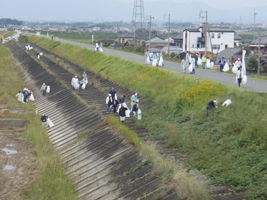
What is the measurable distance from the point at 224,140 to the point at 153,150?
279 centimetres

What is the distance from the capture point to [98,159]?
15680 mm

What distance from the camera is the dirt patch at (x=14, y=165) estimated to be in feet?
48.5

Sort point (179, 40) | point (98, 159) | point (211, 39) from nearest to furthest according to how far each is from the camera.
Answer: point (98, 159), point (211, 39), point (179, 40)

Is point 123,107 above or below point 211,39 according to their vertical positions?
below

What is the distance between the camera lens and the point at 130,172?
13.2 m

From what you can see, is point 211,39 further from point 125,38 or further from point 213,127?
point 213,127

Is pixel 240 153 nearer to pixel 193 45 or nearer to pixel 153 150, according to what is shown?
pixel 153 150

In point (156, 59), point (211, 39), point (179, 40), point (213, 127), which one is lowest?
point (213, 127)

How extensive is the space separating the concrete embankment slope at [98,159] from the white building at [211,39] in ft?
168

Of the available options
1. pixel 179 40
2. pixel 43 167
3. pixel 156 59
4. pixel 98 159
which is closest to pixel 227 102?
pixel 98 159

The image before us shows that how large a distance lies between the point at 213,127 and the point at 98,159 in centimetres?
520

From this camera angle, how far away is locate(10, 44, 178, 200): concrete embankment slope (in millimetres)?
12211

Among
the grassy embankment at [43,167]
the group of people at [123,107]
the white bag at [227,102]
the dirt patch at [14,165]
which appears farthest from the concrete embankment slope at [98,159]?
the white bag at [227,102]

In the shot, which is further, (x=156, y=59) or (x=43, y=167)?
(x=156, y=59)
